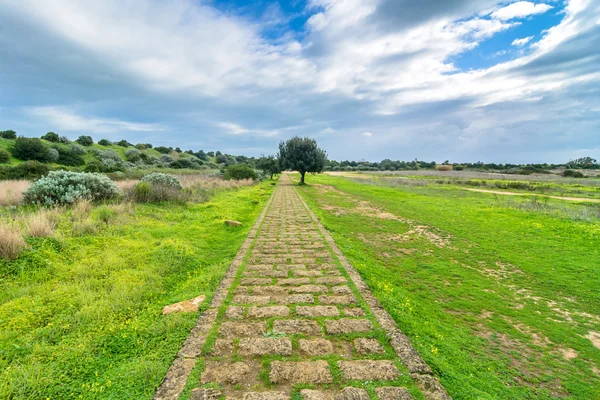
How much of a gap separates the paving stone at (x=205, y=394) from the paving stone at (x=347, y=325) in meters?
1.42

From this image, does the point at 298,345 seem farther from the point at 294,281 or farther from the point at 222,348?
the point at 294,281

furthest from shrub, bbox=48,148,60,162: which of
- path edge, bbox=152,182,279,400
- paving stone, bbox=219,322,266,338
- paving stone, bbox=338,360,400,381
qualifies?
paving stone, bbox=338,360,400,381

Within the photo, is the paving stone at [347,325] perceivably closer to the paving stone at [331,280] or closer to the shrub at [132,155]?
the paving stone at [331,280]

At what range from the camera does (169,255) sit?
548cm

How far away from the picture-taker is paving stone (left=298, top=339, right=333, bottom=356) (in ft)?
9.09

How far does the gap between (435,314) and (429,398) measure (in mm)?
2000

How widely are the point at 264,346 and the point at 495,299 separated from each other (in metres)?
4.22

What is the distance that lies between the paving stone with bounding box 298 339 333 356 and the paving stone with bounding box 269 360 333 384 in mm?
140

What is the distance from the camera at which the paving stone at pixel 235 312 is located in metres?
3.45

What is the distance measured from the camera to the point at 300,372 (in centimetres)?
248

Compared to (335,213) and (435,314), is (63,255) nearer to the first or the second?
(435,314)

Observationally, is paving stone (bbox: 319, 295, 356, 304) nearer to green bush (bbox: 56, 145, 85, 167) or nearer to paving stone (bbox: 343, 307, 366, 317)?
paving stone (bbox: 343, 307, 366, 317)

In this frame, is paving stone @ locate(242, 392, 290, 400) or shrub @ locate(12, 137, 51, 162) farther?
shrub @ locate(12, 137, 51, 162)

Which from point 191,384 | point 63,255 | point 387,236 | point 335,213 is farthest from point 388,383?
point 335,213
